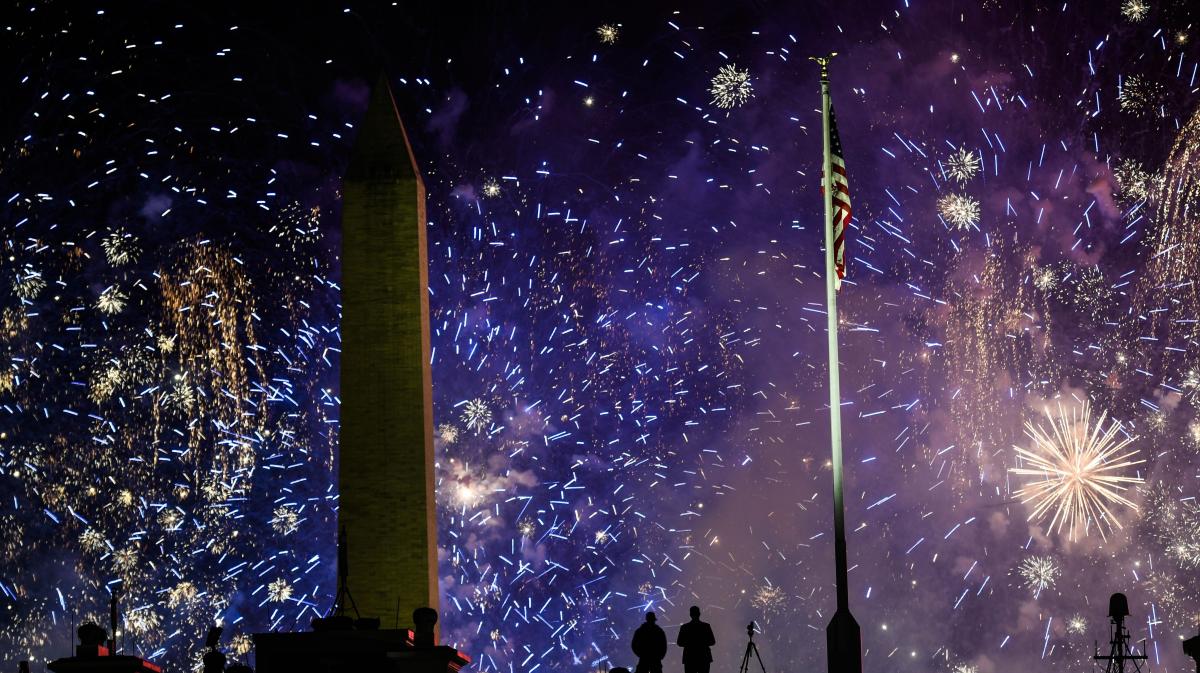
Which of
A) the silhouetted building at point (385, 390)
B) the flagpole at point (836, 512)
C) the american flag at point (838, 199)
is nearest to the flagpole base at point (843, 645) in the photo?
the flagpole at point (836, 512)

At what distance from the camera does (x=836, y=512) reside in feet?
83.6

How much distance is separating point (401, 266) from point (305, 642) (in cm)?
1382

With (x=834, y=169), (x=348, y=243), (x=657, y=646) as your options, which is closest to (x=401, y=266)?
(x=348, y=243)

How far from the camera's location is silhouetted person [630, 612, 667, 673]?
23.3 m

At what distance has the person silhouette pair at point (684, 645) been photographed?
2331 centimetres

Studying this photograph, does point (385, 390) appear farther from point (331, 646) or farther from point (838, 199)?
point (331, 646)

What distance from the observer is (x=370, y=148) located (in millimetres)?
34062

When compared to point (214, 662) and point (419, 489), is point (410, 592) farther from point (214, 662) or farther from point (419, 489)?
point (214, 662)

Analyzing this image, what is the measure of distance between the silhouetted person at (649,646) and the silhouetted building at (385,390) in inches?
313

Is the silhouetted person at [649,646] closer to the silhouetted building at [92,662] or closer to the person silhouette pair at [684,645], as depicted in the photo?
the person silhouette pair at [684,645]

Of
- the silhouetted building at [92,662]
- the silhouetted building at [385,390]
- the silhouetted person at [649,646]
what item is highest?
the silhouetted building at [385,390]

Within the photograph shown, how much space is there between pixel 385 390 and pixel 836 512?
32.6 feet

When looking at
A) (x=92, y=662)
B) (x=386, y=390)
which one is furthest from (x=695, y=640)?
(x=386, y=390)

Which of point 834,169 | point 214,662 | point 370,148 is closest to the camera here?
point 214,662
